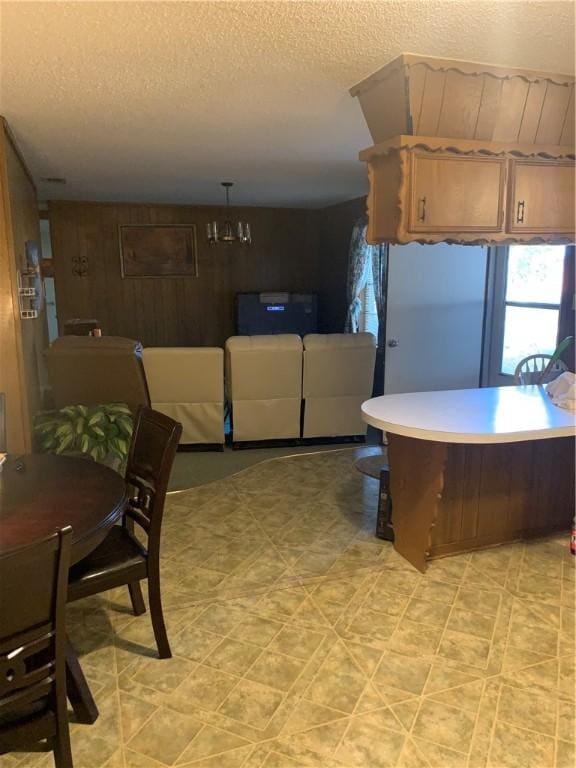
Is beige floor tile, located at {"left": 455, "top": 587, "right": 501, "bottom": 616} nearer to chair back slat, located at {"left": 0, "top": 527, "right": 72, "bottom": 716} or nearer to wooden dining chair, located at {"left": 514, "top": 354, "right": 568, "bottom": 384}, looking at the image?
wooden dining chair, located at {"left": 514, "top": 354, "right": 568, "bottom": 384}

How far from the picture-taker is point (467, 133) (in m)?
2.52

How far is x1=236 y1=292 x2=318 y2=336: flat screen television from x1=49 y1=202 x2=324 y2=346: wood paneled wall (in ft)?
0.88

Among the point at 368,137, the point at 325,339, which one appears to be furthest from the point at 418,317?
the point at 368,137

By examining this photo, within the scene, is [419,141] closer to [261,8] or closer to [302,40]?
[302,40]

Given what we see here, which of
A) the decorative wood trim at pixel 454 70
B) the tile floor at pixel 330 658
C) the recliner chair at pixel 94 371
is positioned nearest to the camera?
the tile floor at pixel 330 658

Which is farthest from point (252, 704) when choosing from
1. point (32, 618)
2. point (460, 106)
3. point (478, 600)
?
point (460, 106)

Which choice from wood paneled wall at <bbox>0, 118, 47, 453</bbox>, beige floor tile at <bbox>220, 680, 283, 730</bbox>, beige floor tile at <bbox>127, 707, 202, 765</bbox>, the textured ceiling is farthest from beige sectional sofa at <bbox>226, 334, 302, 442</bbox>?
beige floor tile at <bbox>127, 707, 202, 765</bbox>

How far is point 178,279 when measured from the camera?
7.72 meters

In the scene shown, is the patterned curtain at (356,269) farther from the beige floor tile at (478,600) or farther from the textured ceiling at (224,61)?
the beige floor tile at (478,600)

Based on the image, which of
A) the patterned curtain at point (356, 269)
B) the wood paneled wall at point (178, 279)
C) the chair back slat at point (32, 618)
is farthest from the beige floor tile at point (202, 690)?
the wood paneled wall at point (178, 279)

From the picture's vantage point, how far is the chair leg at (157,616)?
2.21 metres

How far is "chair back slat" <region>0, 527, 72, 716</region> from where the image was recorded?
1.28 m

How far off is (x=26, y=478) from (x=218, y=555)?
125 centimetres

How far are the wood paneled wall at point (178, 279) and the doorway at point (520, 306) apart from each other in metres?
2.88
